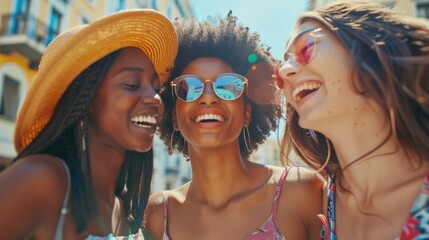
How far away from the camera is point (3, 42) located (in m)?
Result: 14.8

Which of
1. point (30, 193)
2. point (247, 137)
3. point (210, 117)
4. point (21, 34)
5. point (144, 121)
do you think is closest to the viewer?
point (30, 193)

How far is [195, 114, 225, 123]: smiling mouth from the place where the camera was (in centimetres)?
296

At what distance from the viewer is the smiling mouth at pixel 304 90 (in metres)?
2.08

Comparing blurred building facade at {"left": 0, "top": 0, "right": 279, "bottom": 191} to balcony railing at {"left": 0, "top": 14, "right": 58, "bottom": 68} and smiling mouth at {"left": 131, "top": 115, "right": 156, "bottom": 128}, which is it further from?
smiling mouth at {"left": 131, "top": 115, "right": 156, "bottom": 128}

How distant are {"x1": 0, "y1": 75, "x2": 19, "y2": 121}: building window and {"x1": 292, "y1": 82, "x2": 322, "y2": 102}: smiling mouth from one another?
13829 mm

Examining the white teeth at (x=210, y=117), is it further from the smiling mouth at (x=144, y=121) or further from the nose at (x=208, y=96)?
the smiling mouth at (x=144, y=121)

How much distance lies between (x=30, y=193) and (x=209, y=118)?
1552 millimetres

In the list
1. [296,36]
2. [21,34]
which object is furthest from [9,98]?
[296,36]

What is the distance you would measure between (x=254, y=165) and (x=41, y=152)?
1.86m

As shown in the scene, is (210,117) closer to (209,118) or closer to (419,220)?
(209,118)

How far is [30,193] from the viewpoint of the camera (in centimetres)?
A: 162

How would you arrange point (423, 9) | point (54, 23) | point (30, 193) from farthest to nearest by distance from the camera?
point (423, 9) < point (54, 23) < point (30, 193)

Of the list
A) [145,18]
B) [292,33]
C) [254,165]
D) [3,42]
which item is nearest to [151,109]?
[145,18]

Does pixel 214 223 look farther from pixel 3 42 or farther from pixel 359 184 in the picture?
pixel 3 42
